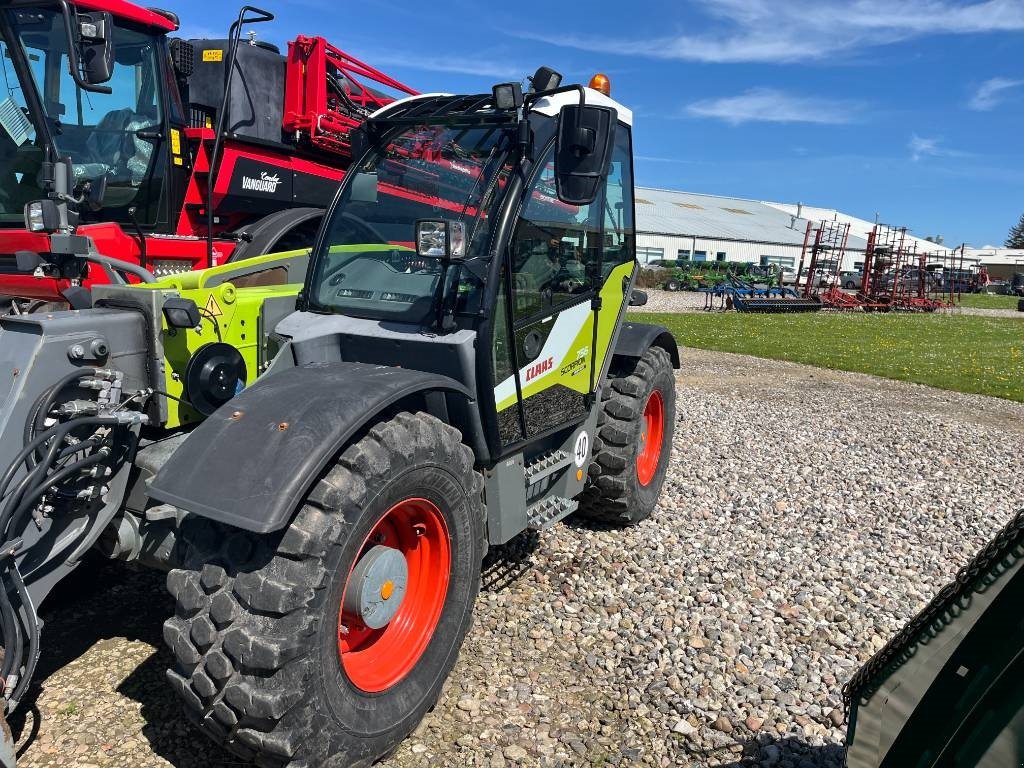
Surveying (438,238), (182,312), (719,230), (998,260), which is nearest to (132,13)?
(182,312)

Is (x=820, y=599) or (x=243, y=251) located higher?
(x=243, y=251)

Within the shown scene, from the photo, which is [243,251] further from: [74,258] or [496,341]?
→ [496,341]

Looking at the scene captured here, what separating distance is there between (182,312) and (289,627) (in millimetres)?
1495

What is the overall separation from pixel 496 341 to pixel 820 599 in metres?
2.48

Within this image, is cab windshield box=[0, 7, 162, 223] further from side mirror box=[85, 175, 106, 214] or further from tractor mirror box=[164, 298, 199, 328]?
tractor mirror box=[164, 298, 199, 328]

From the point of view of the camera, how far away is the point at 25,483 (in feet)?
8.32

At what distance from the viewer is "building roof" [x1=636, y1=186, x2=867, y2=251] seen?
53.0 metres

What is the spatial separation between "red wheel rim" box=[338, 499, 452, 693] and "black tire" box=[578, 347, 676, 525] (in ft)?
6.12

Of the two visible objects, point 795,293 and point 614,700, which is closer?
point 614,700

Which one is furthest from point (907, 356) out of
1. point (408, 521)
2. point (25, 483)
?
point (25, 483)

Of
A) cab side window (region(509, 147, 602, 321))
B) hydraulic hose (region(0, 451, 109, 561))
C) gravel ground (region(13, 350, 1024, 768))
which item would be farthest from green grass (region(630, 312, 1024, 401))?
hydraulic hose (region(0, 451, 109, 561))

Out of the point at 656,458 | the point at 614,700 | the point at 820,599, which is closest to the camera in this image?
the point at 614,700

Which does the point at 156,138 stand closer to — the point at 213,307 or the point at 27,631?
the point at 213,307

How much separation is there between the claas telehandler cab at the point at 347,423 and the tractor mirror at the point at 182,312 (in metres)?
0.01
